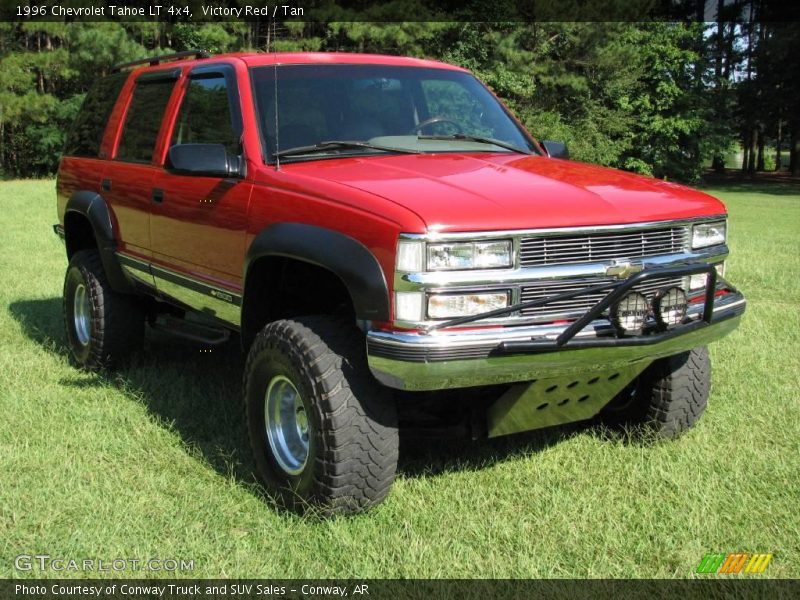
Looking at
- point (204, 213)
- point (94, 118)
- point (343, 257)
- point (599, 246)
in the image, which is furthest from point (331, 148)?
point (94, 118)

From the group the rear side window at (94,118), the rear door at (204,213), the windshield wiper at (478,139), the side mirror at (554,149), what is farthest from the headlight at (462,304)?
the rear side window at (94,118)

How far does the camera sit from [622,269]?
144 inches

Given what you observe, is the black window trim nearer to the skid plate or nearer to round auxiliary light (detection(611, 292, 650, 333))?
the skid plate

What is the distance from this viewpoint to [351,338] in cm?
377

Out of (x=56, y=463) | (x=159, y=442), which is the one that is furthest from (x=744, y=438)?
(x=56, y=463)

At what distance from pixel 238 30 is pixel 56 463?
1218 inches

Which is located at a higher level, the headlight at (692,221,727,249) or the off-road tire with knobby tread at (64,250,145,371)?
the headlight at (692,221,727,249)

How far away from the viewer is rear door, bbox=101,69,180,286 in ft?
17.6

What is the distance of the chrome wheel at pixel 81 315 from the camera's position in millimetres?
6359

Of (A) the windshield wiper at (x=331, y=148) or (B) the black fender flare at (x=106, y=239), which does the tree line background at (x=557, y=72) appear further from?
(A) the windshield wiper at (x=331, y=148)

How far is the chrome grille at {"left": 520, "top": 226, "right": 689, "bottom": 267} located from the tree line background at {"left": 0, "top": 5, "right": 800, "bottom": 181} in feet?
79.3

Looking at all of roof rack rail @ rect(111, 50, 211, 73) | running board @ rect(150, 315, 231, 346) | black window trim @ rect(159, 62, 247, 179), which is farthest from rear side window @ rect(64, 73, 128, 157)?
running board @ rect(150, 315, 231, 346)

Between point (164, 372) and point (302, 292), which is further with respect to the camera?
point (164, 372)

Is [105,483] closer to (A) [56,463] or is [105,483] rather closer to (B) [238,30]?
(A) [56,463]
